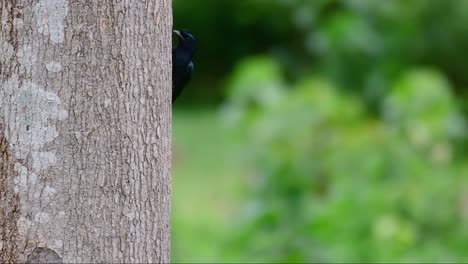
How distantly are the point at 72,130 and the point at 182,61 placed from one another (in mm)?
651

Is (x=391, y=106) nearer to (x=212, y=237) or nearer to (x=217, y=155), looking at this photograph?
(x=212, y=237)

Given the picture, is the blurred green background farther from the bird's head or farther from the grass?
the bird's head

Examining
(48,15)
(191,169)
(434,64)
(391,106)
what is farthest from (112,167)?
(434,64)

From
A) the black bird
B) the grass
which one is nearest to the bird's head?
the black bird

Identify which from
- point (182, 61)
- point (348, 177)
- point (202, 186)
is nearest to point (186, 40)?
point (182, 61)

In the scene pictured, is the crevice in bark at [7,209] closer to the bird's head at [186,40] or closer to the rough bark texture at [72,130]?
the rough bark texture at [72,130]

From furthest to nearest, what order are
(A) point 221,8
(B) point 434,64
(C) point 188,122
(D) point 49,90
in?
(A) point 221,8, (C) point 188,122, (B) point 434,64, (D) point 49,90

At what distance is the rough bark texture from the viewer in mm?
2232

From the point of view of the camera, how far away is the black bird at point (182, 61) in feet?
9.21

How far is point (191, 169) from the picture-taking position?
914 centimetres

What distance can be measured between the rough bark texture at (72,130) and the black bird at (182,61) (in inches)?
20.0

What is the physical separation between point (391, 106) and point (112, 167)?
172 inches

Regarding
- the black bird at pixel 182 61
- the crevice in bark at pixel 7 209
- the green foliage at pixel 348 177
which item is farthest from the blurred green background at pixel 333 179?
the crevice in bark at pixel 7 209

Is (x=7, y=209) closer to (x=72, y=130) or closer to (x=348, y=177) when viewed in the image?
(x=72, y=130)
